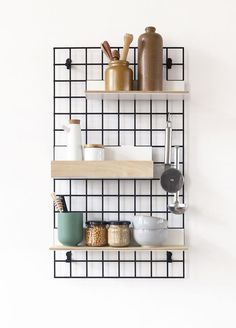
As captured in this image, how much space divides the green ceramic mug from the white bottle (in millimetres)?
181

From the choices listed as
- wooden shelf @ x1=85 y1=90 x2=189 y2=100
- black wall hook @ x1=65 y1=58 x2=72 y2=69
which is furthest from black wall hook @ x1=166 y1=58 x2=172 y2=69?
black wall hook @ x1=65 y1=58 x2=72 y2=69

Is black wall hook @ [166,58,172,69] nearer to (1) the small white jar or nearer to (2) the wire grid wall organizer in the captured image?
(2) the wire grid wall organizer

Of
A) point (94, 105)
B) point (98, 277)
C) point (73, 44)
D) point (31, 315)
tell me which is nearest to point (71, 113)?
point (94, 105)

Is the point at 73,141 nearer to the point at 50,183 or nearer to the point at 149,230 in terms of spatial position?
the point at 50,183

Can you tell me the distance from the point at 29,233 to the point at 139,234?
38 centimetres

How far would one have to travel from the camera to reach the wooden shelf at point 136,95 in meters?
1.47

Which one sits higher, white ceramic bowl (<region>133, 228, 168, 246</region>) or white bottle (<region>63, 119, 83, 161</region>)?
white bottle (<region>63, 119, 83, 161</region>)

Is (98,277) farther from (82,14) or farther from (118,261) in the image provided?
(82,14)

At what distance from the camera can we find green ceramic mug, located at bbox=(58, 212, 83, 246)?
1479mm

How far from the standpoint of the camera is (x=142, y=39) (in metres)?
1.51

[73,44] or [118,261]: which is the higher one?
[73,44]

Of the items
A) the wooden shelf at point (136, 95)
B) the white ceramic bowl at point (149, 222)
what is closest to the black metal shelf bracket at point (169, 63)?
the wooden shelf at point (136, 95)

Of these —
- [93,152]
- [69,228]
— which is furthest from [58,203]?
[93,152]

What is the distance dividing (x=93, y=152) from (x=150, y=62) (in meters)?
0.34
